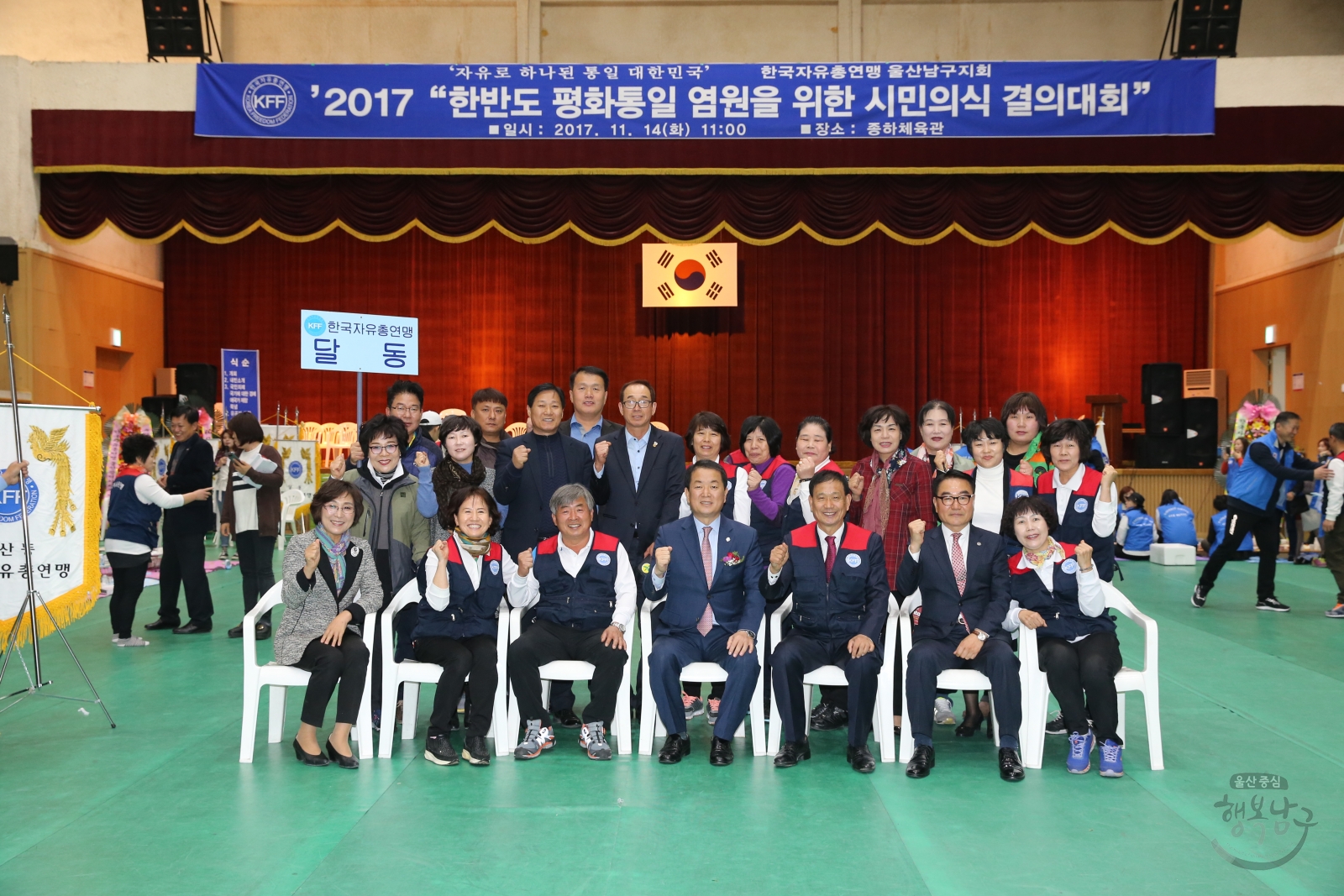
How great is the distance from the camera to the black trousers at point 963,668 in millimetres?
3592

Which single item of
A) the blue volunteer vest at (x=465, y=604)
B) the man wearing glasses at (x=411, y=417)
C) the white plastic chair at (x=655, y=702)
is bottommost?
the white plastic chair at (x=655, y=702)

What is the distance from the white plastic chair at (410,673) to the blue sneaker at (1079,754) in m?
2.02

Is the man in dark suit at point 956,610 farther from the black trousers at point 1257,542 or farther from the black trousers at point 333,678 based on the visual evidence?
the black trousers at point 1257,542

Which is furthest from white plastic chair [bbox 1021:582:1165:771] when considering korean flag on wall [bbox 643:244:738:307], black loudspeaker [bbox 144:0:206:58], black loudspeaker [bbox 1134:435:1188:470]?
black loudspeaker [bbox 144:0:206:58]

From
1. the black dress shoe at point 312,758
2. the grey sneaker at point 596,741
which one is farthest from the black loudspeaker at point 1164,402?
Result: the black dress shoe at point 312,758

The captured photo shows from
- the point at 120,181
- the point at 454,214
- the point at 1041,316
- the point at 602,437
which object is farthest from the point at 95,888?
the point at 1041,316

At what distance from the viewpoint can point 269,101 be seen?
29.7 ft

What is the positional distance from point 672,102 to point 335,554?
6.33 metres

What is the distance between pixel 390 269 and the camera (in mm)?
14281

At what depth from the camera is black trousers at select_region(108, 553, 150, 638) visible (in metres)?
5.71

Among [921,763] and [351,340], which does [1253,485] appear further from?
[351,340]

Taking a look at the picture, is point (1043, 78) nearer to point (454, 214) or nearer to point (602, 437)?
point (454, 214)

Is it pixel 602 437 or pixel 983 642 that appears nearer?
pixel 983 642

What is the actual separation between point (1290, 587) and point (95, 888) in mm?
8174
